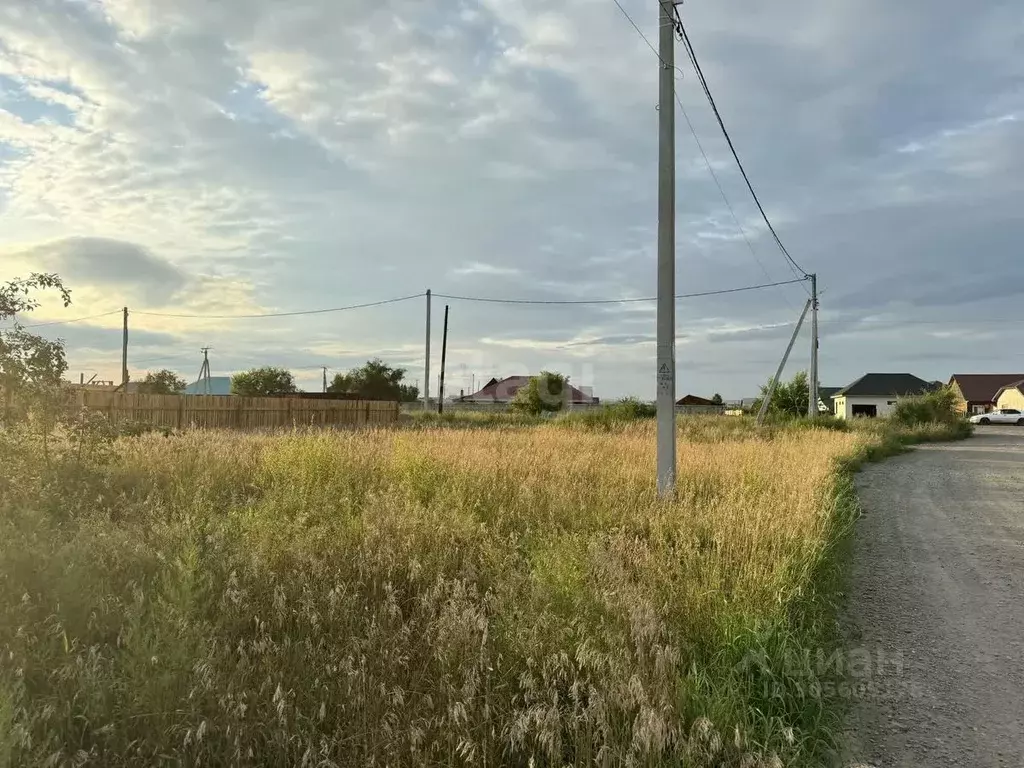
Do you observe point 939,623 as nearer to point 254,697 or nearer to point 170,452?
point 254,697

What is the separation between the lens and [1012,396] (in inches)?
2675

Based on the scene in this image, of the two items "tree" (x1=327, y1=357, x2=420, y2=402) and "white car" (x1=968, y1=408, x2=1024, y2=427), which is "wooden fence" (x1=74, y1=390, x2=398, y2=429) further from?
"white car" (x1=968, y1=408, x2=1024, y2=427)

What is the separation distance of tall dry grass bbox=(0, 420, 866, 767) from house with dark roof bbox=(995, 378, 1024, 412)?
77.8 metres

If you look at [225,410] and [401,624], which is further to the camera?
[225,410]

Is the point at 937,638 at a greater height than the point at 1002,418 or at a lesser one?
lesser

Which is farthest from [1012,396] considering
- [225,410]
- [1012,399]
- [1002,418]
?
[225,410]

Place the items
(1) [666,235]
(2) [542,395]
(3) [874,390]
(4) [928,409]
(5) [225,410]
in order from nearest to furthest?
(1) [666,235]
(5) [225,410]
(4) [928,409]
(2) [542,395]
(3) [874,390]

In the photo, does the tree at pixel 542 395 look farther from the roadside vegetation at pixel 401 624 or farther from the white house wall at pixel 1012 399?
the white house wall at pixel 1012 399

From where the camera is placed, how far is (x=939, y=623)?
14.2 feet

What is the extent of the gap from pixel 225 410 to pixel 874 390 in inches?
2877

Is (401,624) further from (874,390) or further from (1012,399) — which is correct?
(1012,399)

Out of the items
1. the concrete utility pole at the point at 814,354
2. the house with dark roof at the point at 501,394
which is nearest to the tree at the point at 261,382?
the house with dark roof at the point at 501,394

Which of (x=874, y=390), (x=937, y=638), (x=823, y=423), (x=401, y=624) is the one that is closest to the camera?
(x=401, y=624)

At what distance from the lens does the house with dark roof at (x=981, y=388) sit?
7500 centimetres
